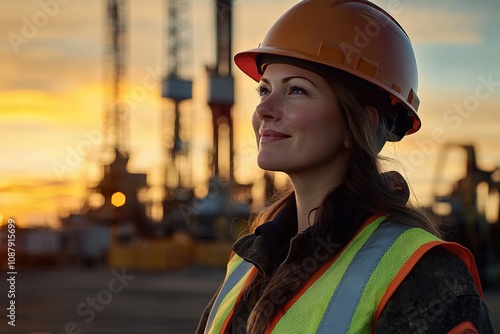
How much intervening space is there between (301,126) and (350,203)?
25 cm

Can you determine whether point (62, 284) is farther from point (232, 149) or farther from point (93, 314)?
point (232, 149)

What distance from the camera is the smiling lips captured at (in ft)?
7.76

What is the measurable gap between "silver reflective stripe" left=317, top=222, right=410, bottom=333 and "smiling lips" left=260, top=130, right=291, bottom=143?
39 cm

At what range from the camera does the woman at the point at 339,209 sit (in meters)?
1.97

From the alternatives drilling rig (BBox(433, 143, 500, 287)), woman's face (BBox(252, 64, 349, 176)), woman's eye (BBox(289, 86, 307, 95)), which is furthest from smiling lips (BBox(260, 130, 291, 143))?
drilling rig (BBox(433, 143, 500, 287))

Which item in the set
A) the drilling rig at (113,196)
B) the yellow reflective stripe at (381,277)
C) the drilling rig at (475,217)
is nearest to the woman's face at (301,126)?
the yellow reflective stripe at (381,277)

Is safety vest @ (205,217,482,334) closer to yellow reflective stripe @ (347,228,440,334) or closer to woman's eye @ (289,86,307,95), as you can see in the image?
yellow reflective stripe @ (347,228,440,334)

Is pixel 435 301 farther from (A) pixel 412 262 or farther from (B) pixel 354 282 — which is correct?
(B) pixel 354 282

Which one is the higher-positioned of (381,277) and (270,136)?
(270,136)

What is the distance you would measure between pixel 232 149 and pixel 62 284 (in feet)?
100

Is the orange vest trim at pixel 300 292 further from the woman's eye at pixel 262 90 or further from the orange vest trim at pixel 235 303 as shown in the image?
the woman's eye at pixel 262 90

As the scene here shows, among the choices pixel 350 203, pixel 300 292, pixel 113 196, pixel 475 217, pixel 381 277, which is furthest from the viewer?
pixel 113 196

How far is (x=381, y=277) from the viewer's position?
6.59 ft

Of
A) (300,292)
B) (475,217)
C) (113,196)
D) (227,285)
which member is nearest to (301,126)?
(300,292)
